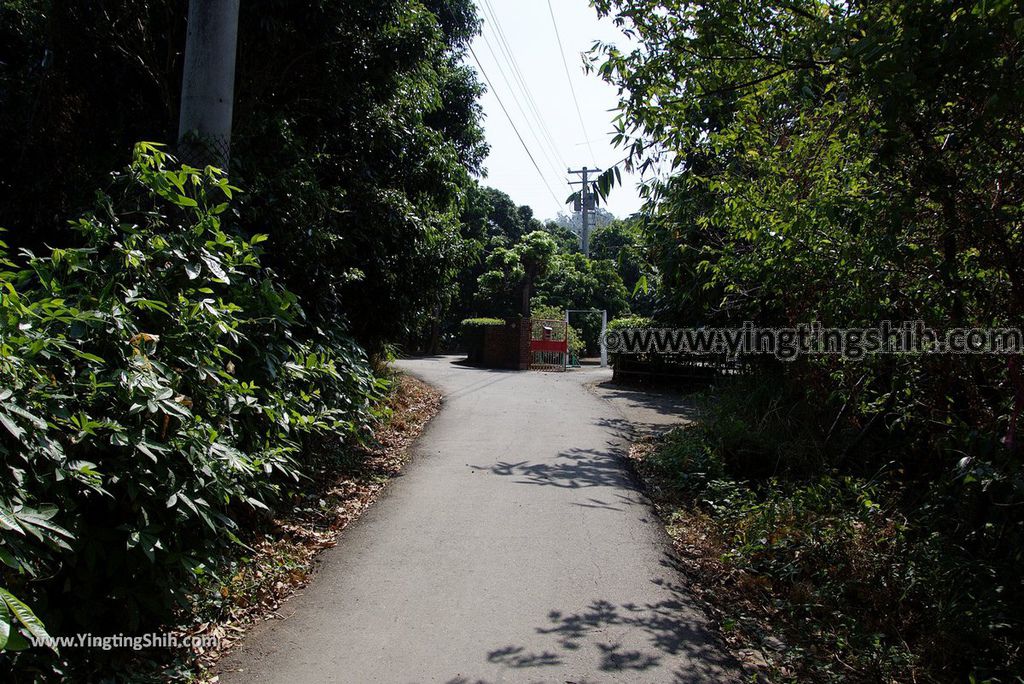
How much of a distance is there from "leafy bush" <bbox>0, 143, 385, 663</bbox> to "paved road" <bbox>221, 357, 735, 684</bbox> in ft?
2.78

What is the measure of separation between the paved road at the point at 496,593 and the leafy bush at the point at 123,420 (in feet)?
2.78

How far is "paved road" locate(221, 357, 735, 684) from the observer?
3705mm

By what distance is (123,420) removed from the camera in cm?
313

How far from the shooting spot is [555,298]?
3086 centimetres

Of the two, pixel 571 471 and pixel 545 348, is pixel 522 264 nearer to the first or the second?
pixel 545 348

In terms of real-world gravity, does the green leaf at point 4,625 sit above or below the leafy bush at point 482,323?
below

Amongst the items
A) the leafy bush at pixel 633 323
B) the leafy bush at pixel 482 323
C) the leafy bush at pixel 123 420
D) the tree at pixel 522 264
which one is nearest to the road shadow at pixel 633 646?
the leafy bush at pixel 123 420

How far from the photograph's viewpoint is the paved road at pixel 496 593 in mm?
3705

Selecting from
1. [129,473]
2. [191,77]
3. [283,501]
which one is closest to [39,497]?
[129,473]

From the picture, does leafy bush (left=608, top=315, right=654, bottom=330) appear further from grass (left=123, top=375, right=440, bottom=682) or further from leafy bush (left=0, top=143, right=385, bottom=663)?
leafy bush (left=0, top=143, right=385, bottom=663)

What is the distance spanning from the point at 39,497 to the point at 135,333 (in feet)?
3.00

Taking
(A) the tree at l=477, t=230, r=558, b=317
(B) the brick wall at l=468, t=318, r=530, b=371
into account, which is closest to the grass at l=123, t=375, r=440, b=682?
(B) the brick wall at l=468, t=318, r=530, b=371

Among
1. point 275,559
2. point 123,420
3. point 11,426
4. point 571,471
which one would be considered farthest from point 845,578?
point 11,426

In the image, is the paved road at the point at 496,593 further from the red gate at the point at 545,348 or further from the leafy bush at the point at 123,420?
the red gate at the point at 545,348
